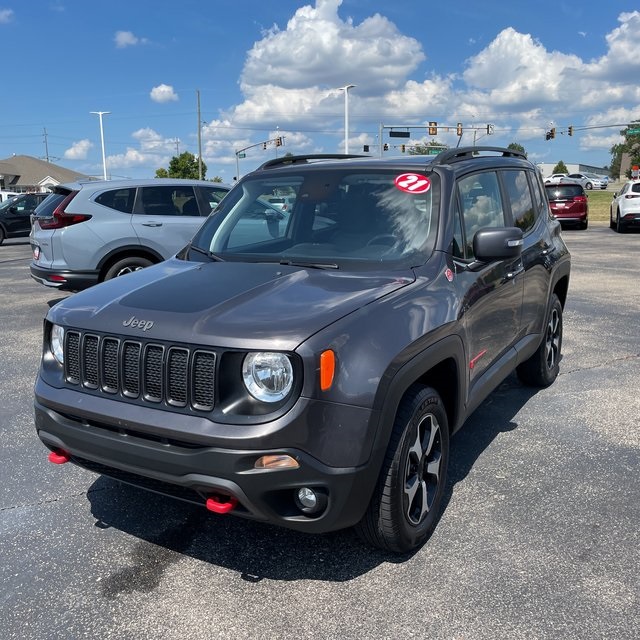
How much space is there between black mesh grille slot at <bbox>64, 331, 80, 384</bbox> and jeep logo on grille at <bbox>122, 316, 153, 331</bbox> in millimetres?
314

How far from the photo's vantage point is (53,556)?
10.2ft

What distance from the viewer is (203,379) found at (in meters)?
2.58

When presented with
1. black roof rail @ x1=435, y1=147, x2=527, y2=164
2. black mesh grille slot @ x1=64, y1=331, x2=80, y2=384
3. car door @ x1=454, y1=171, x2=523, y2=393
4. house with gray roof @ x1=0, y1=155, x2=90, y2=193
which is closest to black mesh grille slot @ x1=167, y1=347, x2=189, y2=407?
black mesh grille slot @ x1=64, y1=331, x2=80, y2=384

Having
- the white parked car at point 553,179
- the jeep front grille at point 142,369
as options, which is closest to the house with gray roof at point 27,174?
the white parked car at point 553,179

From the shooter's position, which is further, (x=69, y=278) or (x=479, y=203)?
(x=69, y=278)

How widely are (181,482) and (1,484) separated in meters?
1.86

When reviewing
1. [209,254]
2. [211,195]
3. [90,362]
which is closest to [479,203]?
[209,254]

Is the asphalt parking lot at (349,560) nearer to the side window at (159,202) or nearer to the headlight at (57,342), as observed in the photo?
the headlight at (57,342)

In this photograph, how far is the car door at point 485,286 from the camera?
11.8 ft

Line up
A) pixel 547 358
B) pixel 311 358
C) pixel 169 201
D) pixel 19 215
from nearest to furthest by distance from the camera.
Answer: pixel 311 358 → pixel 547 358 → pixel 169 201 → pixel 19 215

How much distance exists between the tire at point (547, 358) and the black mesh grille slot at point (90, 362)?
3.48 metres

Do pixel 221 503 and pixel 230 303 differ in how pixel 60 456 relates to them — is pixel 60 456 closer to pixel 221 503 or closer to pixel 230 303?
pixel 221 503

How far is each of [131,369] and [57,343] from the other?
2.03 ft

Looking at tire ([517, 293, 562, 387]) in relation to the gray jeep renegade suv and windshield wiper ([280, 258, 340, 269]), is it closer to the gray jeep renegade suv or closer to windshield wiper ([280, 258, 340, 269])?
the gray jeep renegade suv
